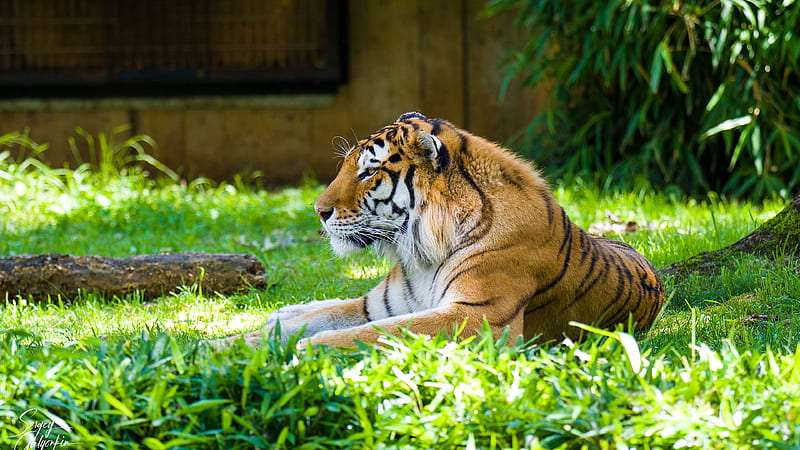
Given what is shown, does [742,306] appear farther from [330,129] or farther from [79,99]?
[79,99]

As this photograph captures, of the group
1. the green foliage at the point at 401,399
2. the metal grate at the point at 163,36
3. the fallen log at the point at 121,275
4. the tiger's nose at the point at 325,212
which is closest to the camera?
the green foliage at the point at 401,399

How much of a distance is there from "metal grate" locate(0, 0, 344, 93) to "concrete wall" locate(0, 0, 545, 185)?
14.8 inches

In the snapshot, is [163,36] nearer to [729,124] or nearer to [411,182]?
[729,124]

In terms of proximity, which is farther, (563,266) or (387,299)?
(387,299)

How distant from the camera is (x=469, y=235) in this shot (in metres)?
3.13

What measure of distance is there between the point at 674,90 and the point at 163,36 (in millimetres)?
5275

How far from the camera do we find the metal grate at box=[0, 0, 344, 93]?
364 inches

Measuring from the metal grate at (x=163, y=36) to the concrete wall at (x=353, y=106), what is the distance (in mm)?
375

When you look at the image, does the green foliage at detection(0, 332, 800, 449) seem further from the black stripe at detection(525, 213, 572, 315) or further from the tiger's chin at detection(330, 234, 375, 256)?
the tiger's chin at detection(330, 234, 375, 256)

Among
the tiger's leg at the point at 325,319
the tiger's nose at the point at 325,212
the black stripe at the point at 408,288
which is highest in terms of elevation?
the tiger's nose at the point at 325,212

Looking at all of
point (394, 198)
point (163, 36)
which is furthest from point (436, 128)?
point (163, 36)

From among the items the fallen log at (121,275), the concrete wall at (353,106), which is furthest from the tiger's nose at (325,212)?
the concrete wall at (353,106)

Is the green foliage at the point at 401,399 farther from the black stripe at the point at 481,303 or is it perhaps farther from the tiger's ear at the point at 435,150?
the tiger's ear at the point at 435,150

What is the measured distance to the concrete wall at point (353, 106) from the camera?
9.34 metres
